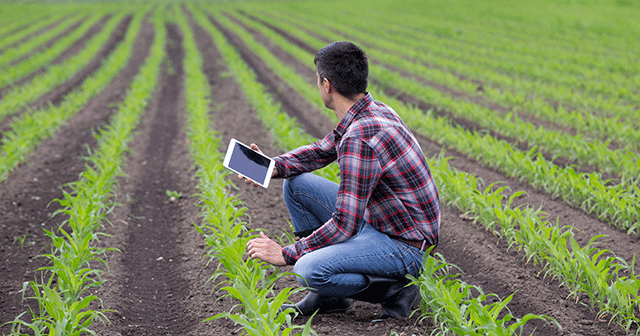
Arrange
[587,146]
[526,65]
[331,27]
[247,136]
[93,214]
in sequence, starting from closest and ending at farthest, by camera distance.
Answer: [93,214] → [587,146] → [247,136] → [526,65] → [331,27]

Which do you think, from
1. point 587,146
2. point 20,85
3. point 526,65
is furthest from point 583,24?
point 20,85

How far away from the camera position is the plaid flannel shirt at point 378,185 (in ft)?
8.93

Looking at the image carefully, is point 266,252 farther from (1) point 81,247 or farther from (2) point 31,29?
(2) point 31,29

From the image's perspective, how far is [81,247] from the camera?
3500 mm

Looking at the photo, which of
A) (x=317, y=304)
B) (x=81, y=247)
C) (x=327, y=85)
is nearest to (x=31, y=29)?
(x=81, y=247)

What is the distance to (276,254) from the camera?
2.88 m

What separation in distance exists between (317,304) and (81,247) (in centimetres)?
161

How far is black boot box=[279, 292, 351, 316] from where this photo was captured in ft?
10.3

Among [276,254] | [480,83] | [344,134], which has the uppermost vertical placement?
[344,134]

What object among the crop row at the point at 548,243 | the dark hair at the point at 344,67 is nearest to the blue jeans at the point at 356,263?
the dark hair at the point at 344,67

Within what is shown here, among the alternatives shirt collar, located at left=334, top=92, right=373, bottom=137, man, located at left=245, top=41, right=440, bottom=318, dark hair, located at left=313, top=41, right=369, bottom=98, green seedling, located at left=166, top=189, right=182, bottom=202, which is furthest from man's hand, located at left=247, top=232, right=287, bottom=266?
green seedling, located at left=166, top=189, right=182, bottom=202

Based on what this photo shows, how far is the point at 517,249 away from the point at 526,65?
1148 cm

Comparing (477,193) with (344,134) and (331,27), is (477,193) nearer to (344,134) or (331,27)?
(344,134)

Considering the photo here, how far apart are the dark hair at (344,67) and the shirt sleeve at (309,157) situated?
1.63 ft
